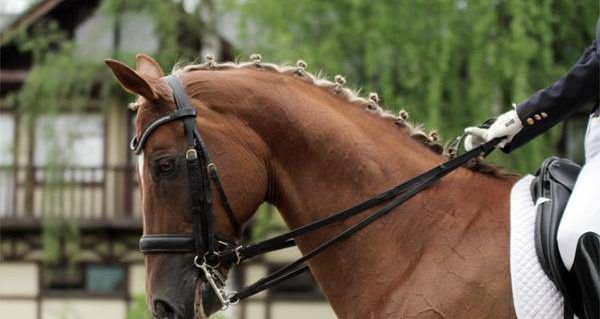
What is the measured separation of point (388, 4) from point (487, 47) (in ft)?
5.69

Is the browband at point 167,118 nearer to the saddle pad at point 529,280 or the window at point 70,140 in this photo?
the saddle pad at point 529,280

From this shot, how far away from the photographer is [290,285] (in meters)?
21.3

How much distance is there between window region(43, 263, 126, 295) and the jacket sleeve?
19.1m

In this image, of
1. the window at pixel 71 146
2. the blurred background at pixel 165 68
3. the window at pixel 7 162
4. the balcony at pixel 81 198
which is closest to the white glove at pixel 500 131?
the blurred background at pixel 165 68

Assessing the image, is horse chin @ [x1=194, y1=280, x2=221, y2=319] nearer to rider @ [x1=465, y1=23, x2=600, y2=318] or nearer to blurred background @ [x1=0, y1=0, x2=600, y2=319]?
rider @ [x1=465, y1=23, x2=600, y2=318]

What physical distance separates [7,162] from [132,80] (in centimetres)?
1879

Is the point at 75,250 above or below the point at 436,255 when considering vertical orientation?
above

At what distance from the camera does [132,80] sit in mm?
3703

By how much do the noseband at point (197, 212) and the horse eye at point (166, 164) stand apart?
0.21 feet

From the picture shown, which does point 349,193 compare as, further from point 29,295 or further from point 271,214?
point 29,295

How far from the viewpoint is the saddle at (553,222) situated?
138 inches

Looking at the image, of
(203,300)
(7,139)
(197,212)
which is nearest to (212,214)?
(197,212)

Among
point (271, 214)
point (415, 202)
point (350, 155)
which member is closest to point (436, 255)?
point (415, 202)

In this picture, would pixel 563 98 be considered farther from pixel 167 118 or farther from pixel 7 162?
pixel 7 162
